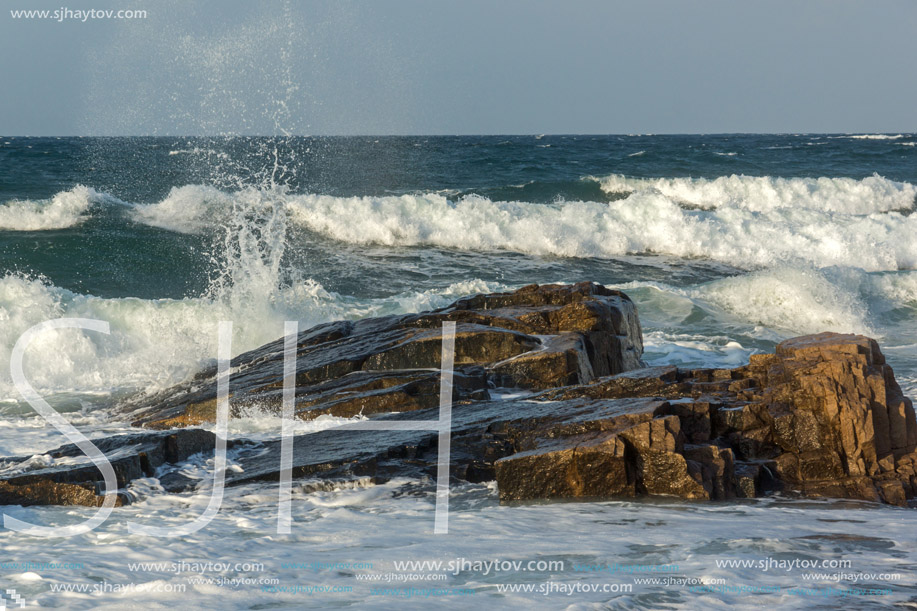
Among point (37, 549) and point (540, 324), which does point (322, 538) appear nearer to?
point (37, 549)

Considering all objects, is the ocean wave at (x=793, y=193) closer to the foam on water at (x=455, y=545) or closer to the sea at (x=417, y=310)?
the sea at (x=417, y=310)

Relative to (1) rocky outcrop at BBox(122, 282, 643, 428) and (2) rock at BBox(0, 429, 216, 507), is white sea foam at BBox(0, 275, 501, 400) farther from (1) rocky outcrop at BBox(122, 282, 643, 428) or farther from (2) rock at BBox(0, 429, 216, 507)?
(2) rock at BBox(0, 429, 216, 507)

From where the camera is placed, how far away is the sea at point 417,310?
4078 millimetres

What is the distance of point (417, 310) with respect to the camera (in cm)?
1390

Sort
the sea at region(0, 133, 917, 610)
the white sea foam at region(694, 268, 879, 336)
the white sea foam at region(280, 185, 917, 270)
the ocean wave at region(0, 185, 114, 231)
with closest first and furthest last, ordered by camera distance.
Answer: the sea at region(0, 133, 917, 610), the white sea foam at region(694, 268, 879, 336), the white sea foam at region(280, 185, 917, 270), the ocean wave at region(0, 185, 114, 231)

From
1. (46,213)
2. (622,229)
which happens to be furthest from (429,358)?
(46,213)

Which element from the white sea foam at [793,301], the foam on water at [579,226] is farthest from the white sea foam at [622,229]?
the white sea foam at [793,301]

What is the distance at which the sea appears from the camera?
4.08m

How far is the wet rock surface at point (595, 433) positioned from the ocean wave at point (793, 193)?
2297cm

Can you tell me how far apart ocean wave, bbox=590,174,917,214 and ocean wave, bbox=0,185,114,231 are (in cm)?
1691

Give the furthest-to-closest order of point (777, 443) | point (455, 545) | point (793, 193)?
1. point (793, 193)
2. point (777, 443)
3. point (455, 545)

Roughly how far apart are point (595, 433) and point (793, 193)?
2588 centimetres

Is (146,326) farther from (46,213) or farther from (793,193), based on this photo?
(793,193)

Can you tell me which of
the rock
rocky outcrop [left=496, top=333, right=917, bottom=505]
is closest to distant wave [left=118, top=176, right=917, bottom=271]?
the rock
